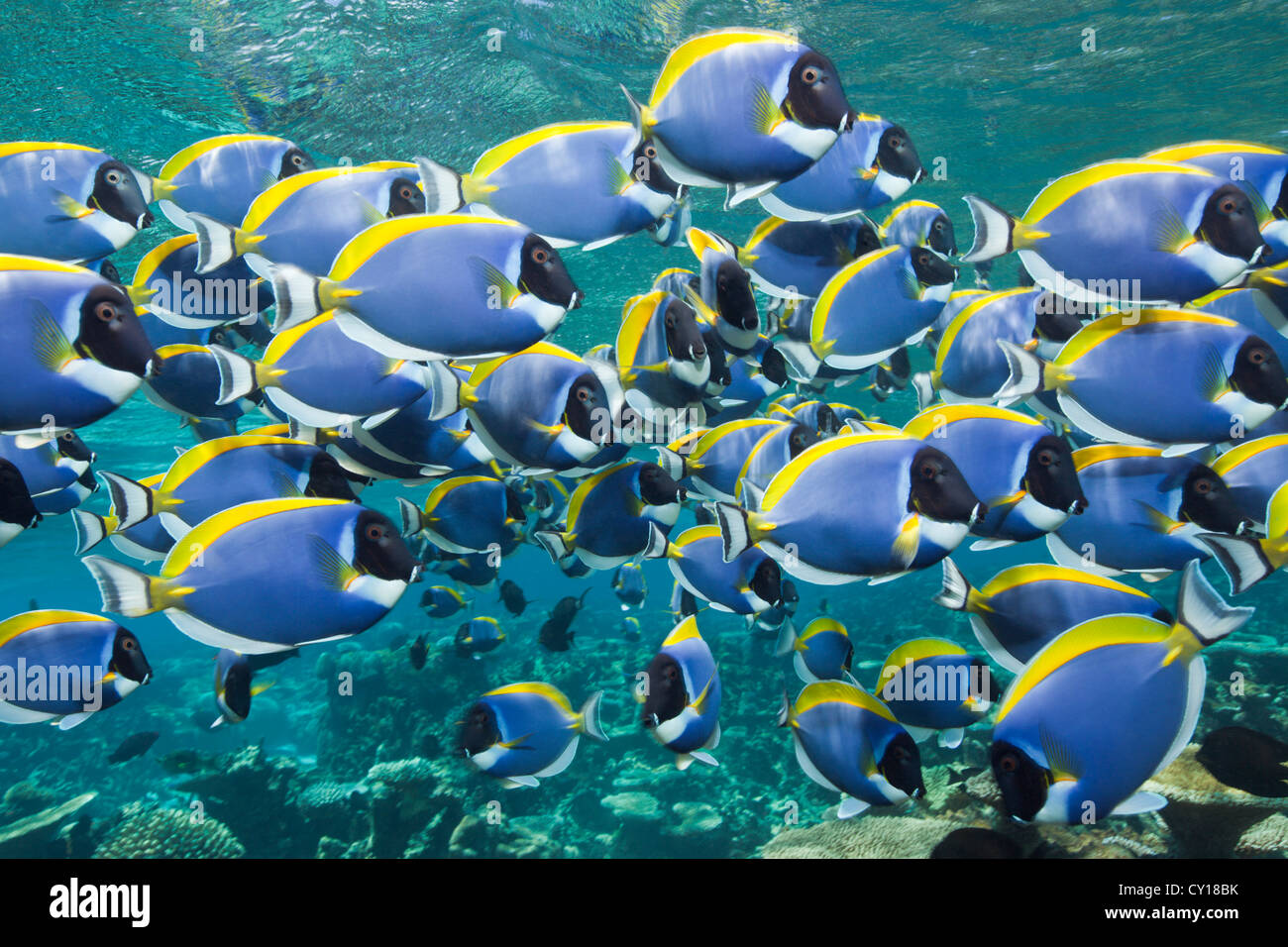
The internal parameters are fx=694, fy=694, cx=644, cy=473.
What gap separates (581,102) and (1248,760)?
11.6 metres

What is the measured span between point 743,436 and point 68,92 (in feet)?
36.8

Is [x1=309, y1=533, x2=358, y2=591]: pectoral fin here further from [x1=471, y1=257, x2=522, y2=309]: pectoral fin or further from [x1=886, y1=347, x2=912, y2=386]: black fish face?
[x1=886, y1=347, x2=912, y2=386]: black fish face

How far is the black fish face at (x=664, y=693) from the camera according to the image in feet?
11.2

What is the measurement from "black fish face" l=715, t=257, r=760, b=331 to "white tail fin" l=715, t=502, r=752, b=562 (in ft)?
3.06

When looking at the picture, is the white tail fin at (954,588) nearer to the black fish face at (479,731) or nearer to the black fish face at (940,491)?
the black fish face at (940,491)

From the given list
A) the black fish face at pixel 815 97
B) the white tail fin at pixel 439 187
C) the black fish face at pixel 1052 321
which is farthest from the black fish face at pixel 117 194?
the black fish face at pixel 1052 321

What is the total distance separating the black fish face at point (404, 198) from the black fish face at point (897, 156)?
199 centimetres

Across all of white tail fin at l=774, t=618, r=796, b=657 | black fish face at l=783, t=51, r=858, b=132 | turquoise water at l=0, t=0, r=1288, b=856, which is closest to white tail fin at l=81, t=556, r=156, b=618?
black fish face at l=783, t=51, r=858, b=132

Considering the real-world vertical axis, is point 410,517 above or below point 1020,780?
below

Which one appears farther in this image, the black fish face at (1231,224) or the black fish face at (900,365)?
the black fish face at (900,365)

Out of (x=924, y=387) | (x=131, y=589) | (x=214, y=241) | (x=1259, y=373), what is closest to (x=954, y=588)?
(x=1259, y=373)

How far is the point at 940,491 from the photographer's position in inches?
89.7

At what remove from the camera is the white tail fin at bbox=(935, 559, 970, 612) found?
2742 millimetres

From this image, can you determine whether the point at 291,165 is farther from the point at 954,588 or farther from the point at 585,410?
the point at 954,588
